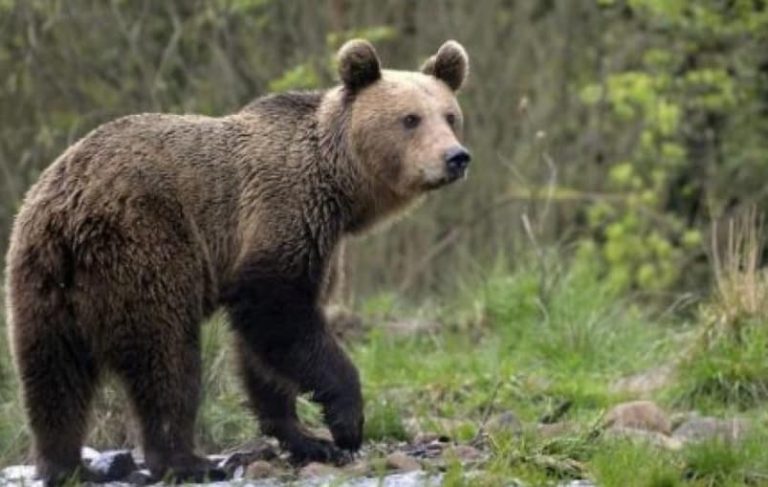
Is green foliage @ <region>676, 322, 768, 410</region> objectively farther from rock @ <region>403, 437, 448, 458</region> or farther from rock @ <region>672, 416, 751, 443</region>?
rock @ <region>403, 437, 448, 458</region>

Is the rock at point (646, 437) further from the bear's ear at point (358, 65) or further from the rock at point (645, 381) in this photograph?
the bear's ear at point (358, 65)

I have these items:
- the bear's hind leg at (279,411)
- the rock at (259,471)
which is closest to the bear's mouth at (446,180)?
the bear's hind leg at (279,411)

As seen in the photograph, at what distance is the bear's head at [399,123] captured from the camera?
8.06 m

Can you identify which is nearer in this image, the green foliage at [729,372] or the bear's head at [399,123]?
the bear's head at [399,123]

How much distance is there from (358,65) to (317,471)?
1854 mm

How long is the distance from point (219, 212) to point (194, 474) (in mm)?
1139

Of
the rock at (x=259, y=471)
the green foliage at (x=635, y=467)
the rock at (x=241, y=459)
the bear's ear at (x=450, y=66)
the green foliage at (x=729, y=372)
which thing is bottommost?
the green foliage at (x=729, y=372)

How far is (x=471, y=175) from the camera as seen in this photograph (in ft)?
53.9

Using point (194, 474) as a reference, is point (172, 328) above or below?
above

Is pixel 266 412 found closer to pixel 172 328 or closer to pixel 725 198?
pixel 172 328

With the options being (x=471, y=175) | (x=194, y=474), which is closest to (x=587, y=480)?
(x=194, y=474)

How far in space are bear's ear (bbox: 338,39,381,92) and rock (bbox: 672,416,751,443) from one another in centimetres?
212

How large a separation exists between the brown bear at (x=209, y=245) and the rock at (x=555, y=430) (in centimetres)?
79

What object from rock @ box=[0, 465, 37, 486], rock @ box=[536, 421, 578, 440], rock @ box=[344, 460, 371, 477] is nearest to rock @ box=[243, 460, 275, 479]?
rock @ box=[344, 460, 371, 477]
